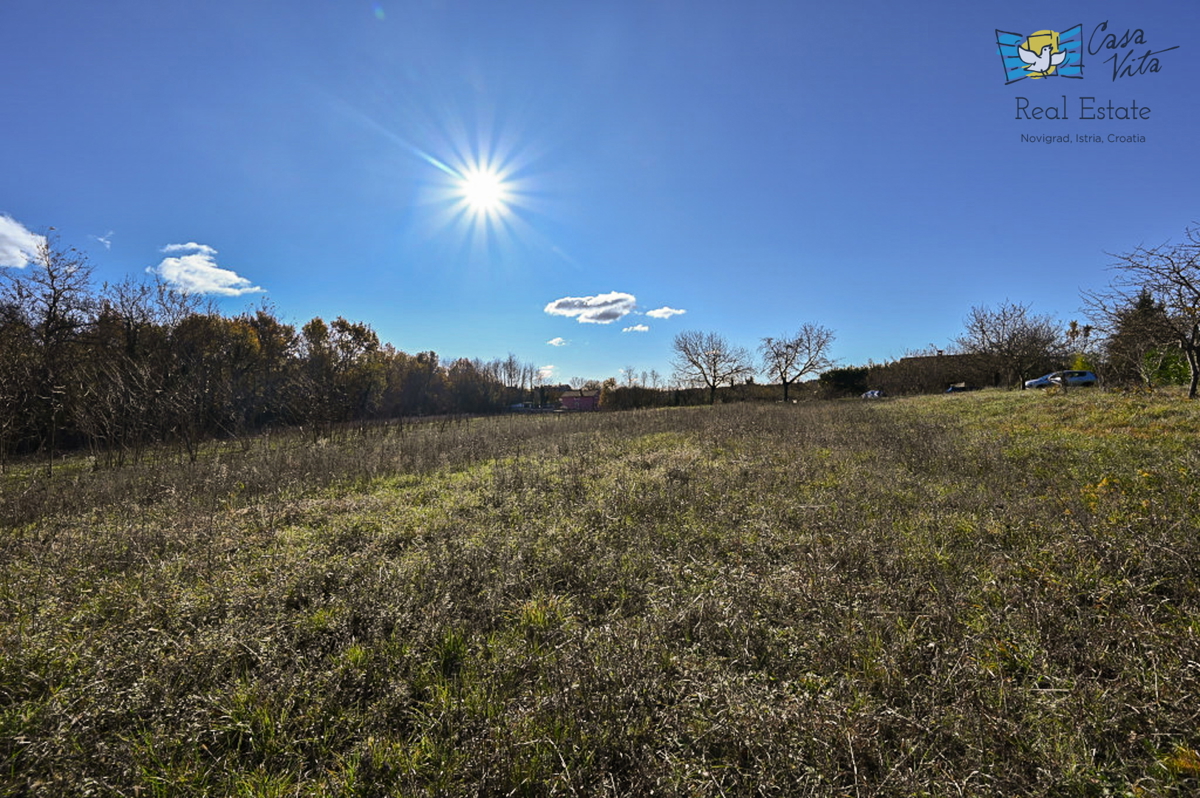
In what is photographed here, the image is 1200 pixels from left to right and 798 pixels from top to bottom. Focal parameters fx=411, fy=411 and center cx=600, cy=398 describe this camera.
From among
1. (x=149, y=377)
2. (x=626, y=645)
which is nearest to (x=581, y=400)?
(x=149, y=377)

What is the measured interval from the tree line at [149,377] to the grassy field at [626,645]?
837 centimetres

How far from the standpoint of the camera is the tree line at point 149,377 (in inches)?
488

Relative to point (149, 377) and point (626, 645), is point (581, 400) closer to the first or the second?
point (149, 377)

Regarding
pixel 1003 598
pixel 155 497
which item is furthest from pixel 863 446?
pixel 155 497

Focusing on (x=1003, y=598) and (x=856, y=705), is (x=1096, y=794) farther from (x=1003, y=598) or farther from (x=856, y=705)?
(x=1003, y=598)

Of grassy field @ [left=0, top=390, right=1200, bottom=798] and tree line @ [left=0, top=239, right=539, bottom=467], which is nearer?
grassy field @ [left=0, top=390, right=1200, bottom=798]

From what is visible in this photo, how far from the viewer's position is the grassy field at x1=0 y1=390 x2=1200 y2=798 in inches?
80.1

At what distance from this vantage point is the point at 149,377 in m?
12.9

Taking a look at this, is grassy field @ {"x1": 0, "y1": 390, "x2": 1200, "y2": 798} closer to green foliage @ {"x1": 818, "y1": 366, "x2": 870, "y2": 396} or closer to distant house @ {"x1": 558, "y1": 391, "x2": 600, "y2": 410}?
green foliage @ {"x1": 818, "y1": 366, "x2": 870, "y2": 396}

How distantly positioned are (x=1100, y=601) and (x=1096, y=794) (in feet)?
6.49

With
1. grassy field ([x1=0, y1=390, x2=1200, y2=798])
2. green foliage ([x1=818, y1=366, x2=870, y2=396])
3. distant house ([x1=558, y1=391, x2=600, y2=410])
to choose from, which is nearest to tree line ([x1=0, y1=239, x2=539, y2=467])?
grassy field ([x1=0, y1=390, x2=1200, y2=798])

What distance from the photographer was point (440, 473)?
9.12m

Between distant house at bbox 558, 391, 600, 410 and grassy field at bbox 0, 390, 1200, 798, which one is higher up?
distant house at bbox 558, 391, 600, 410

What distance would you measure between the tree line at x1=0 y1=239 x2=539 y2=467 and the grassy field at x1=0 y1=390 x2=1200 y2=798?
8369 millimetres
